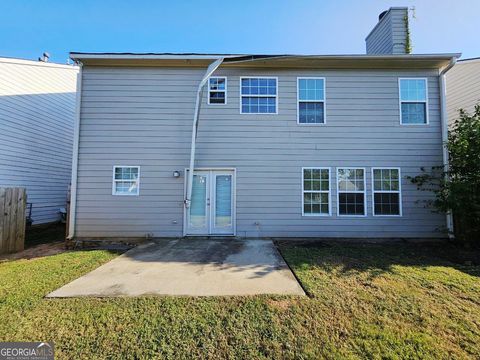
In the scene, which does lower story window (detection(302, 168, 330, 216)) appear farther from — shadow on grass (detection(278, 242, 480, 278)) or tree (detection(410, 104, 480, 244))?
tree (detection(410, 104, 480, 244))

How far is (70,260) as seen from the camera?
5570 millimetres


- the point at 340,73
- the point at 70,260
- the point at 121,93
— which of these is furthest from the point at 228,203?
the point at 340,73

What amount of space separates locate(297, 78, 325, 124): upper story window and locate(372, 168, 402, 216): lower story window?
2400 millimetres

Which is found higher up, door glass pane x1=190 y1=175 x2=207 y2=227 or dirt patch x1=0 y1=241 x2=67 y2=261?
door glass pane x1=190 y1=175 x2=207 y2=227

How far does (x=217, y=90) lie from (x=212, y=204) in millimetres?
3536

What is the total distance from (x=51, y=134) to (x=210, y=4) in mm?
8597

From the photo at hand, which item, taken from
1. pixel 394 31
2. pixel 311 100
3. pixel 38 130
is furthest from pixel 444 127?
pixel 38 130

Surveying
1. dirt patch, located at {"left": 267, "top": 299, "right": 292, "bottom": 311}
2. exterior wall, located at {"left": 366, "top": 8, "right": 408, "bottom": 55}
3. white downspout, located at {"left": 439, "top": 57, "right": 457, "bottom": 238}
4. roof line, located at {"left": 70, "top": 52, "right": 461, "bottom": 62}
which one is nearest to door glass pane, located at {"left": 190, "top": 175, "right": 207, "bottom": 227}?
roof line, located at {"left": 70, "top": 52, "right": 461, "bottom": 62}

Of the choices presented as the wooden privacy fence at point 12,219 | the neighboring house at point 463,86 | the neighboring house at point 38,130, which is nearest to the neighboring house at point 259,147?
the wooden privacy fence at point 12,219

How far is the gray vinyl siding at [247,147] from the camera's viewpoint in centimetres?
744

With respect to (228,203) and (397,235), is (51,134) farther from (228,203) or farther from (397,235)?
(397,235)

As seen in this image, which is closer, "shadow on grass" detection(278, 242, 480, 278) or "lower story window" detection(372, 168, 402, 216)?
"shadow on grass" detection(278, 242, 480, 278)

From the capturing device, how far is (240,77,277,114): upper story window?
7.69 meters

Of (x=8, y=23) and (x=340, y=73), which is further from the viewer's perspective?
(x=8, y=23)
